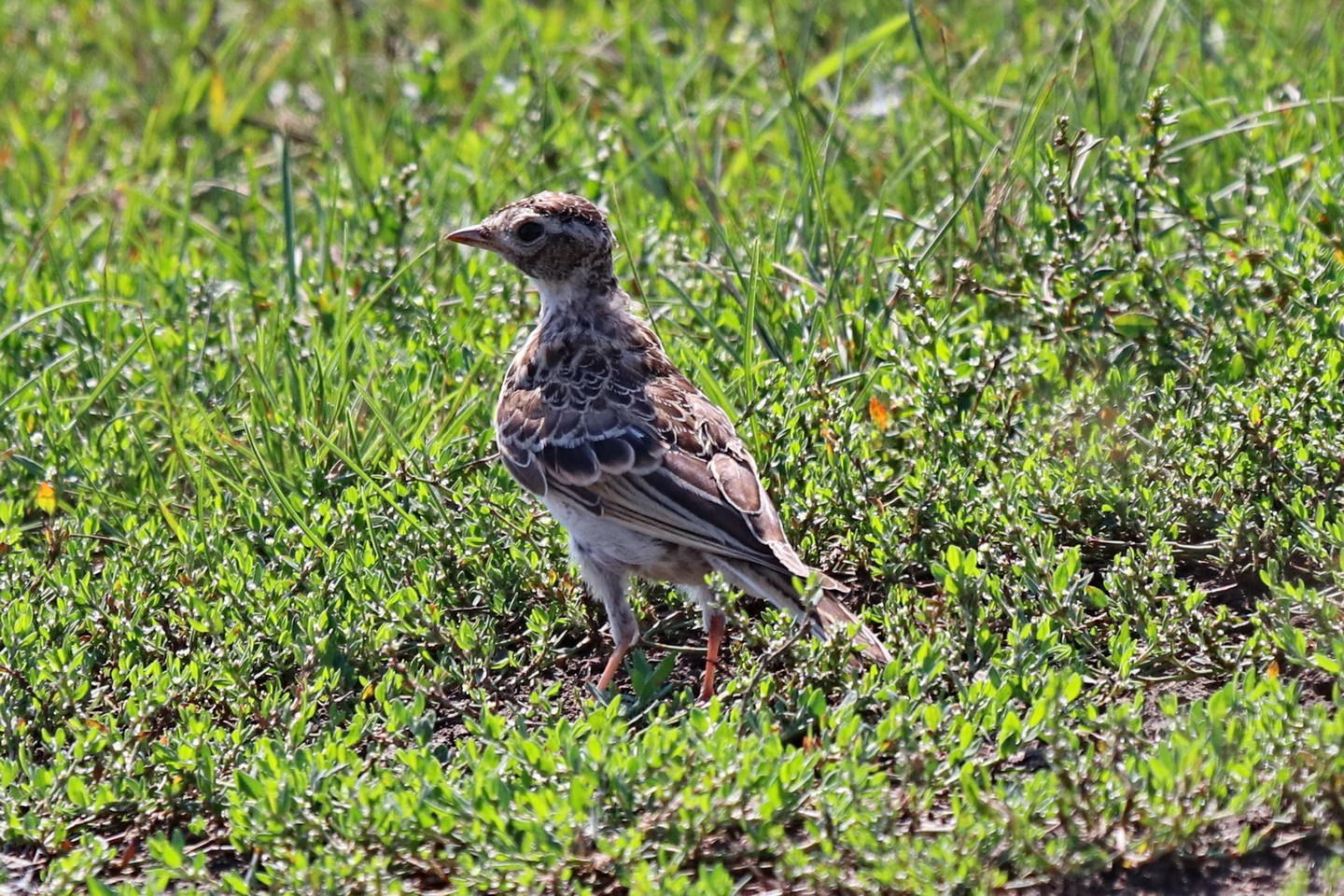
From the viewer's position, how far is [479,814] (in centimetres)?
421

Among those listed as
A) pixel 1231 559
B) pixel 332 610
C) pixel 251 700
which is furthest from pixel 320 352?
pixel 1231 559

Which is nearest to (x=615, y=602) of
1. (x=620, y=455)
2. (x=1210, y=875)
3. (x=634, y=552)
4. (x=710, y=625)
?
(x=634, y=552)

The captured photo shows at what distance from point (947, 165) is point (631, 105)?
5.92ft

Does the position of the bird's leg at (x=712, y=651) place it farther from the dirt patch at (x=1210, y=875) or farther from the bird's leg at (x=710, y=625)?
the dirt patch at (x=1210, y=875)

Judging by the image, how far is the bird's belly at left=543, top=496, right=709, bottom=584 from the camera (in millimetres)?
5215

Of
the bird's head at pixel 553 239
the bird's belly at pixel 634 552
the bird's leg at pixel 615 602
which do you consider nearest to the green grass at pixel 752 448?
the bird's leg at pixel 615 602

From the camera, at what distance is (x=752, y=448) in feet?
19.5

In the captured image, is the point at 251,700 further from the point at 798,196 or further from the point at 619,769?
the point at 798,196

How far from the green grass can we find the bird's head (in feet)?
1.28

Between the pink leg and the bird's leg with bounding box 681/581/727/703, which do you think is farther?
the pink leg

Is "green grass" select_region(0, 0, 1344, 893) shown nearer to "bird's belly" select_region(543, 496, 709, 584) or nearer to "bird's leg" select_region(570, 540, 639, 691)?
"bird's leg" select_region(570, 540, 639, 691)

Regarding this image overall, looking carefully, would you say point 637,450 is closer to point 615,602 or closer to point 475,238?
point 615,602

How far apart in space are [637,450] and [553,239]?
3.38 ft

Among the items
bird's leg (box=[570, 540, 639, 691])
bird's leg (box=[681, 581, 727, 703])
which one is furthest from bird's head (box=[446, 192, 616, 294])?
bird's leg (box=[681, 581, 727, 703])
